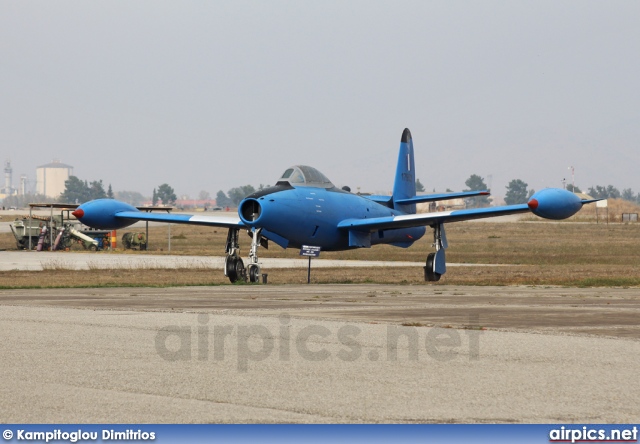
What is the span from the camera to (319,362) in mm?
11453

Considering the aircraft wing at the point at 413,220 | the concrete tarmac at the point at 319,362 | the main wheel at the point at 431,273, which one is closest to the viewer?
the concrete tarmac at the point at 319,362

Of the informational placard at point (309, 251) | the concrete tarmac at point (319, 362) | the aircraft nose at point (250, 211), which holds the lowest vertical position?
the concrete tarmac at point (319, 362)

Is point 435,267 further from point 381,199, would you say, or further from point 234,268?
point 381,199

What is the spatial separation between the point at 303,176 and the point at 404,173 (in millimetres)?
8736

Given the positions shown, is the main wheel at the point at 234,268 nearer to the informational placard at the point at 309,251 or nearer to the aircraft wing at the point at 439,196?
the informational placard at the point at 309,251

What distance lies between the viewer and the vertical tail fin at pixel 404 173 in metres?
40.4

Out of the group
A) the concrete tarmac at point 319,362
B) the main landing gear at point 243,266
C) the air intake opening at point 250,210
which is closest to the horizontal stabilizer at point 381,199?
the main landing gear at point 243,266

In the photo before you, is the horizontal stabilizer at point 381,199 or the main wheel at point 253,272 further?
the horizontal stabilizer at point 381,199

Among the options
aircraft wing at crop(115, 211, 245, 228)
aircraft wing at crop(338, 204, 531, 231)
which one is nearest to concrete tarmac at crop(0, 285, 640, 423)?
aircraft wing at crop(338, 204, 531, 231)

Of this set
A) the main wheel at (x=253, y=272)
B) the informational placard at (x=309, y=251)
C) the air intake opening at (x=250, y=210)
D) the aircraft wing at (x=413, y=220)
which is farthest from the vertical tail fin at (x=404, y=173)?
the main wheel at (x=253, y=272)

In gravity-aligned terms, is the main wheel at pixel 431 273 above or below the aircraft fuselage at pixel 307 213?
below

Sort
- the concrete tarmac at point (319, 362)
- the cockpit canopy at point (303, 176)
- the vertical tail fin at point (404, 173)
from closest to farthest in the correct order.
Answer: the concrete tarmac at point (319, 362) → the cockpit canopy at point (303, 176) → the vertical tail fin at point (404, 173)

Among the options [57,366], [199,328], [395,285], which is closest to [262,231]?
[395,285]

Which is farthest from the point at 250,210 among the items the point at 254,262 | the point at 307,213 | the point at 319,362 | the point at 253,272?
the point at 319,362
